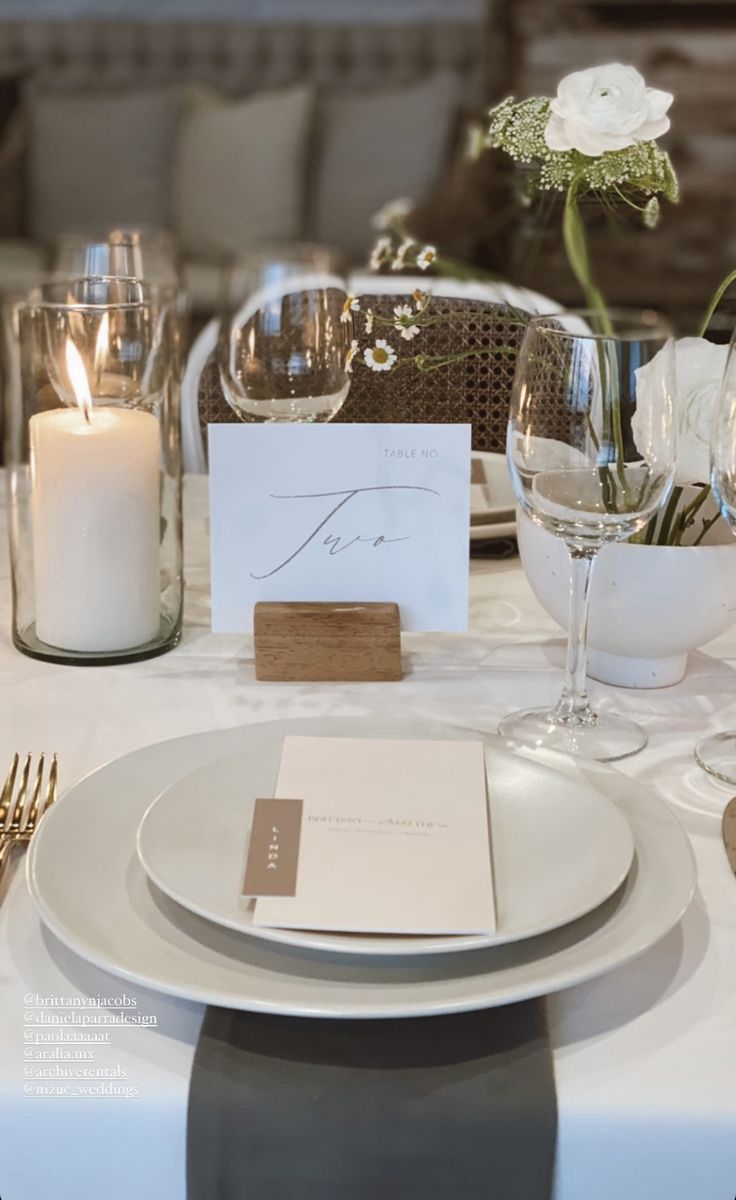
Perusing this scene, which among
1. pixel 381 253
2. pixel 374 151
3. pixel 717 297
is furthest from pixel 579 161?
pixel 374 151

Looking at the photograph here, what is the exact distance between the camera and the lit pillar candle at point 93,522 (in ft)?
2.90

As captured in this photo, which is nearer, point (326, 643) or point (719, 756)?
point (719, 756)

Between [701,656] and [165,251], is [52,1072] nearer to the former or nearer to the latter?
[701,656]

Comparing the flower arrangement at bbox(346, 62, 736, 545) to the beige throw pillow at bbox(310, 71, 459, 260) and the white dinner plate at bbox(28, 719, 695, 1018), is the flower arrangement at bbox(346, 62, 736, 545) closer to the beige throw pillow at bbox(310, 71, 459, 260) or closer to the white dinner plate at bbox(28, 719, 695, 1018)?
the white dinner plate at bbox(28, 719, 695, 1018)

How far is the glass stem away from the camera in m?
0.82

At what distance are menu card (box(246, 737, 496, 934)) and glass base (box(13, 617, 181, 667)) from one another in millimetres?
246

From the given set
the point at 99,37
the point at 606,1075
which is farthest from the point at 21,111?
the point at 606,1075

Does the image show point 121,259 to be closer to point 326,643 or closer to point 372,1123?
point 326,643

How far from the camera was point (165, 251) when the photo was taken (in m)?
2.01

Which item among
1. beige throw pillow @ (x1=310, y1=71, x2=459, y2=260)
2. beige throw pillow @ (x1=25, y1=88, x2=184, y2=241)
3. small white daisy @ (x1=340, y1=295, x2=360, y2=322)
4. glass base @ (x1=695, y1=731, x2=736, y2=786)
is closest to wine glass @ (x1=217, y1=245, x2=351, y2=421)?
small white daisy @ (x1=340, y1=295, x2=360, y2=322)

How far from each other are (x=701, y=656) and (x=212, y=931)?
52 centimetres

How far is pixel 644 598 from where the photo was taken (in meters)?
0.86

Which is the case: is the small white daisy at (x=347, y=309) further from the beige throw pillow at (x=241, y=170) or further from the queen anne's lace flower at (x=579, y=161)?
the beige throw pillow at (x=241, y=170)

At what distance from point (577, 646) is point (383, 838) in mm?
262
